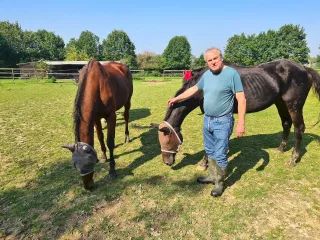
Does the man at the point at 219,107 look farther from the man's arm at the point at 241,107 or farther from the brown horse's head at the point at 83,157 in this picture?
the brown horse's head at the point at 83,157

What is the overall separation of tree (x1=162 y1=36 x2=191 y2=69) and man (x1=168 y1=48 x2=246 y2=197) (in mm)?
77200

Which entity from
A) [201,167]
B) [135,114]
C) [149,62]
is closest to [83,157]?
[201,167]

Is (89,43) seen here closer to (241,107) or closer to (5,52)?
(5,52)

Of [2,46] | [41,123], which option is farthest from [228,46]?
[41,123]

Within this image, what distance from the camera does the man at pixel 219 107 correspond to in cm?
306

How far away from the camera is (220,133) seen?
3.28m

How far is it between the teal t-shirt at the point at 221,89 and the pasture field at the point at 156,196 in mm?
1319

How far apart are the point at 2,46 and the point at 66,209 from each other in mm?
59090

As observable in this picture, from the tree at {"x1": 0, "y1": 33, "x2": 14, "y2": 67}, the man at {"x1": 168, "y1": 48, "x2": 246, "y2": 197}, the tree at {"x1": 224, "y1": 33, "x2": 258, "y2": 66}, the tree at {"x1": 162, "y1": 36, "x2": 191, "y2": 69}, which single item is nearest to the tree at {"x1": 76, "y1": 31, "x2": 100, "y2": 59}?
the tree at {"x1": 162, "y1": 36, "x2": 191, "y2": 69}

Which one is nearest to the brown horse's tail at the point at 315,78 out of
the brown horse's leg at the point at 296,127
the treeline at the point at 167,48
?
the brown horse's leg at the point at 296,127

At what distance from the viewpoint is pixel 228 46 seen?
77.5m

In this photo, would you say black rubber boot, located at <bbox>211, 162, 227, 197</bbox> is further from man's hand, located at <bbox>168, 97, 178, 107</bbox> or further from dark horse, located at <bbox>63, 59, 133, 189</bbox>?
dark horse, located at <bbox>63, 59, 133, 189</bbox>

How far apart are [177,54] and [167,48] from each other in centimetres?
514

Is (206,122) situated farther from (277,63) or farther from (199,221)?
(277,63)
